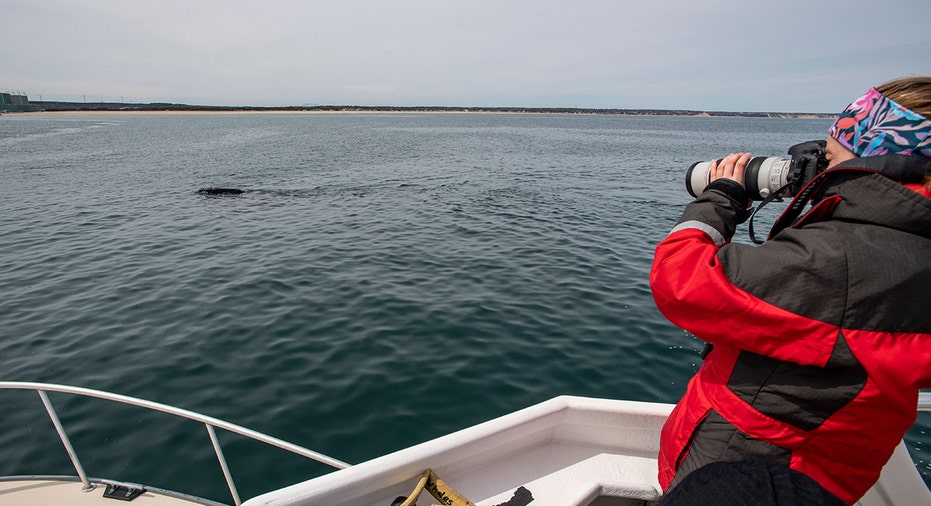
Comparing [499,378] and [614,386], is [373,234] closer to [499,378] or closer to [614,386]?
[499,378]

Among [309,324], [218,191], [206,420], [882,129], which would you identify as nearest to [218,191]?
[218,191]

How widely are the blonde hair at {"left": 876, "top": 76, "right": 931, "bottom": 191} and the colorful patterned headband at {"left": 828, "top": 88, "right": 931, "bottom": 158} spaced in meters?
0.02

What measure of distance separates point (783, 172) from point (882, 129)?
61cm

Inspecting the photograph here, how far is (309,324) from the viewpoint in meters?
8.56

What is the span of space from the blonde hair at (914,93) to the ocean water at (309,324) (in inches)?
213

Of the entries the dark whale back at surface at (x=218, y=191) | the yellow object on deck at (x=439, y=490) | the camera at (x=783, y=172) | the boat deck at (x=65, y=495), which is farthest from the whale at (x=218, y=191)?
the camera at (x=783, y=172)

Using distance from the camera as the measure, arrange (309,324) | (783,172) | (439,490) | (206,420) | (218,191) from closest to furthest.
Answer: (783,172), (439,490), (206,420), (309,324), (218,191)

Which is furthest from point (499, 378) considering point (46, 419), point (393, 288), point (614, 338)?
point (46, 419)

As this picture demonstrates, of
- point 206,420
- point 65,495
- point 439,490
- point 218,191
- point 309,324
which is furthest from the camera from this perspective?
point 218,191

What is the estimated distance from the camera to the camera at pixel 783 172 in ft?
6.59

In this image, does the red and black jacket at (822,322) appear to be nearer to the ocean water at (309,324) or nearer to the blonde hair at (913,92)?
the blonde hair at (913,92)

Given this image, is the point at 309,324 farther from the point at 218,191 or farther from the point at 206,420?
the point at 218,191

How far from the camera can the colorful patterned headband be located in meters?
1.49

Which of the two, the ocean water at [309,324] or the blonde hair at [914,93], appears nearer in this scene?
the blonde hair at [914,93]
